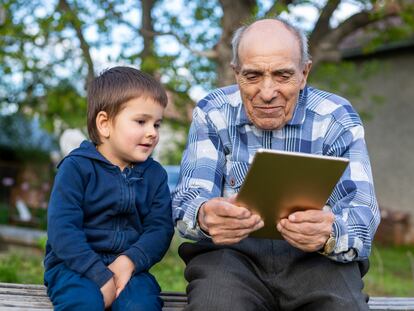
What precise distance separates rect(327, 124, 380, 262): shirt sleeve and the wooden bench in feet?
1.85

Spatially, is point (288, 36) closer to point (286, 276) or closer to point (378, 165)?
point (286, 276)

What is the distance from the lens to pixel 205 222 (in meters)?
2.46

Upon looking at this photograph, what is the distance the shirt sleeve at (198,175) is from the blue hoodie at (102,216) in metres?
0.12

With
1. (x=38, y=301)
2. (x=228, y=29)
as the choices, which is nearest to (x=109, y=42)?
(x=228, y=29)

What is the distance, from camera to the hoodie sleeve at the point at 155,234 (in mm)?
2682

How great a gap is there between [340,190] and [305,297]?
473 mm

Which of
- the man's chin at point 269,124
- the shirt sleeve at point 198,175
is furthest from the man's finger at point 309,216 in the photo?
the man's chin at point 269,124

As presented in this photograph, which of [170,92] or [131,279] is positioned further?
[170,92]

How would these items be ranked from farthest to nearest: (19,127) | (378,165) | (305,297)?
(19,127), (378,165), (305,297)

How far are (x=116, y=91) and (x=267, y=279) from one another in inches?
37.3

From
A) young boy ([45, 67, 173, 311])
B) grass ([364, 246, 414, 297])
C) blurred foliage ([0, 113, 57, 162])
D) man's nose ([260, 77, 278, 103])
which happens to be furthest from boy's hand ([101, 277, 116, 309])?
blurred foliage ([0, 113, 57, 162])

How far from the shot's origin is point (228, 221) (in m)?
2.32

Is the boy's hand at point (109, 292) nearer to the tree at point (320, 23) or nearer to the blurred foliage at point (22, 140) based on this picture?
the tree at point (320, 23)

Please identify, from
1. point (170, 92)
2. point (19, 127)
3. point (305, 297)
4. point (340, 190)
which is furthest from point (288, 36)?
point (19, 127)
